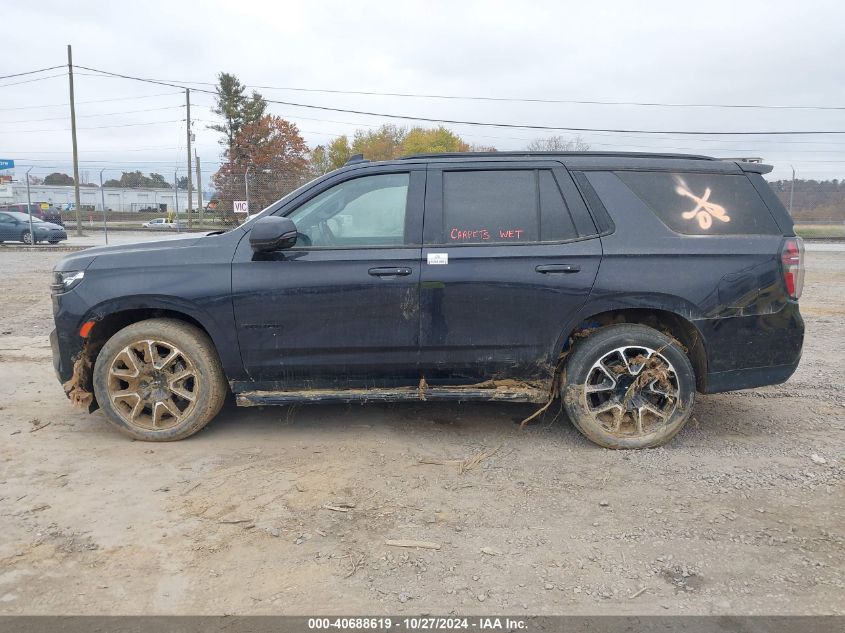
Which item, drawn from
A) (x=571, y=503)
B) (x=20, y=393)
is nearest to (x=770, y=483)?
(x=571, y=503)

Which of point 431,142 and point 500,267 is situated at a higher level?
point 431,142

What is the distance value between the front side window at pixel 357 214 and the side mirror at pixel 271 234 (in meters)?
0.14

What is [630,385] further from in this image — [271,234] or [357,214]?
[271,234]

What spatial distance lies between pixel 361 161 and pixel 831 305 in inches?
337

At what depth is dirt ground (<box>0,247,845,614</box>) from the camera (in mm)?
2643

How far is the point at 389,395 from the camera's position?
4125 mm

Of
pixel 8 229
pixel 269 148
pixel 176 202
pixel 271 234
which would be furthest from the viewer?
pixel 269 148

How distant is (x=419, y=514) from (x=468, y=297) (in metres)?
1.39

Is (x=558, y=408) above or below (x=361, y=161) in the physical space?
below

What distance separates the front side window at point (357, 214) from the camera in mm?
4105

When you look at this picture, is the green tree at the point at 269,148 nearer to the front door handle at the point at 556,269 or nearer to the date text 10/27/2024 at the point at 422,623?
the front door handle at the point at 556,269

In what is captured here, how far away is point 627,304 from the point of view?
402cm

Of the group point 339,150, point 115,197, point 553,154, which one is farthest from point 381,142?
point 553,154

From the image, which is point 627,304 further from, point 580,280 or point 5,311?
point 5,311
